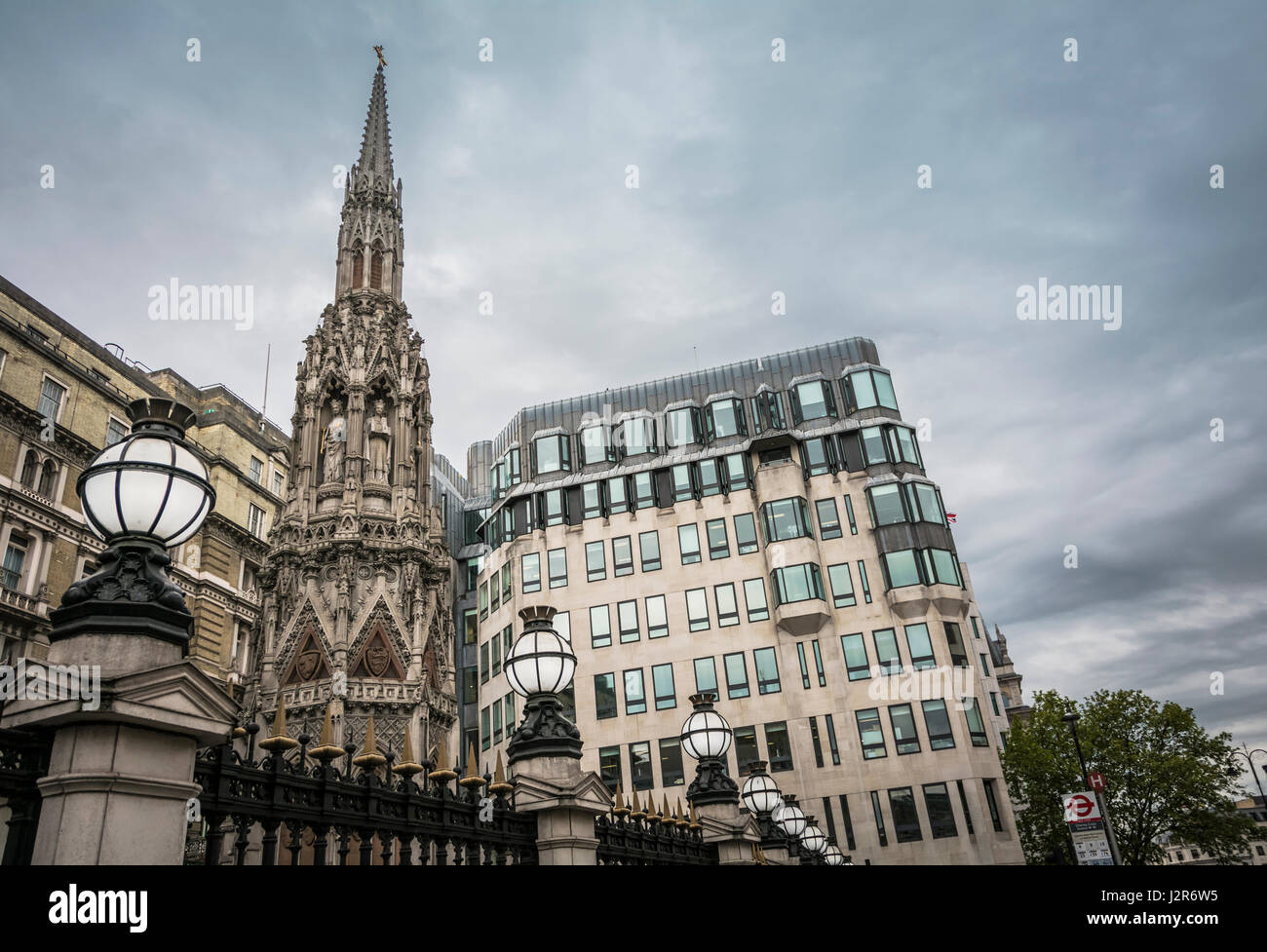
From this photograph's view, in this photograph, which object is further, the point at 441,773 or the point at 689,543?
the point at 689,543

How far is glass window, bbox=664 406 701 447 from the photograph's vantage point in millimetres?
52844

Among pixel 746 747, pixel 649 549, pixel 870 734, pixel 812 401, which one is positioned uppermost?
pixel 812 401

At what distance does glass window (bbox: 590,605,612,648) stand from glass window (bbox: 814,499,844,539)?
12.8m

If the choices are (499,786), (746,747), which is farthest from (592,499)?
(499,786)

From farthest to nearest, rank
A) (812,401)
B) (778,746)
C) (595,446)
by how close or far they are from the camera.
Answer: (595,446), (812,401), (778,746)

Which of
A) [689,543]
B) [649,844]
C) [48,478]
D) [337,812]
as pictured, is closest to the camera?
[337,812]

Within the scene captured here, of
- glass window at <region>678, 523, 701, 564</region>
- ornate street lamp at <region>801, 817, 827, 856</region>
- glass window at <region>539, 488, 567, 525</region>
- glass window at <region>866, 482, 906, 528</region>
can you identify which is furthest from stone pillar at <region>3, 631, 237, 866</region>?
glass window at <region>539, 488, 567, 525</region>

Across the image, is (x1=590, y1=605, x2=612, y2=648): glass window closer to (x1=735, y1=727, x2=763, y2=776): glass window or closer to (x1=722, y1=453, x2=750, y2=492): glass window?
(x1=735, y1=727, x2=763, y2=776): glass window

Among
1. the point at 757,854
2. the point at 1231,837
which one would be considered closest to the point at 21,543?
the point at 757,854

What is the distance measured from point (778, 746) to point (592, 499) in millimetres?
18197

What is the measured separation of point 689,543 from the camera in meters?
49.3

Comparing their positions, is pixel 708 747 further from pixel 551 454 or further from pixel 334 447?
pixel 551 454

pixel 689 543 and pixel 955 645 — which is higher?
pixel 689 543

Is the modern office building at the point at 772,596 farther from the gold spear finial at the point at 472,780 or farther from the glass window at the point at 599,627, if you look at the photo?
the gold spear finial at the point at 472,780
